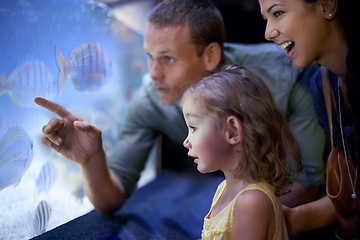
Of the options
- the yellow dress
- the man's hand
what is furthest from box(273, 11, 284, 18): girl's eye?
the man's hand

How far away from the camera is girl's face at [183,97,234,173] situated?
781 mm

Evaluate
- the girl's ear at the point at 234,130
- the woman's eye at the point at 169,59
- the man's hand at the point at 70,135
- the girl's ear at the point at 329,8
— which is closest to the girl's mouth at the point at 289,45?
the girl's ear at the point at 329,8

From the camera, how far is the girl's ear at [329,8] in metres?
0.89

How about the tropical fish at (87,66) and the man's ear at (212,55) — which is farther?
the man's ear at (212,55)

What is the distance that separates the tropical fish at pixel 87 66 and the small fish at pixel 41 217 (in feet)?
1.35

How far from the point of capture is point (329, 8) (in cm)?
90

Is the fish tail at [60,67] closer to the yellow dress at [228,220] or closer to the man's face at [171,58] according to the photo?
the man's face at [171,58]

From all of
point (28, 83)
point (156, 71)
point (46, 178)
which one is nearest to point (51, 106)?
point (28, 83)

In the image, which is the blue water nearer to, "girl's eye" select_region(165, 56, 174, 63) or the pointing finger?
the pointing finger

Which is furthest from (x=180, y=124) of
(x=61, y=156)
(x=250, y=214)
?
(x=250, y=214)

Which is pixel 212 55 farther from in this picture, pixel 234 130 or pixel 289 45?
pixel 234 130

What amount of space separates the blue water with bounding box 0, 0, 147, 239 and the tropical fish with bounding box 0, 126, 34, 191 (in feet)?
0.06

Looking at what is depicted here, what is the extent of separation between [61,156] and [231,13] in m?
1.14

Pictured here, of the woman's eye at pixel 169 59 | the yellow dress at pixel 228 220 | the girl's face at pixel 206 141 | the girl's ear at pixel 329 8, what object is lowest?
the yellow dress at pixel 228 220
